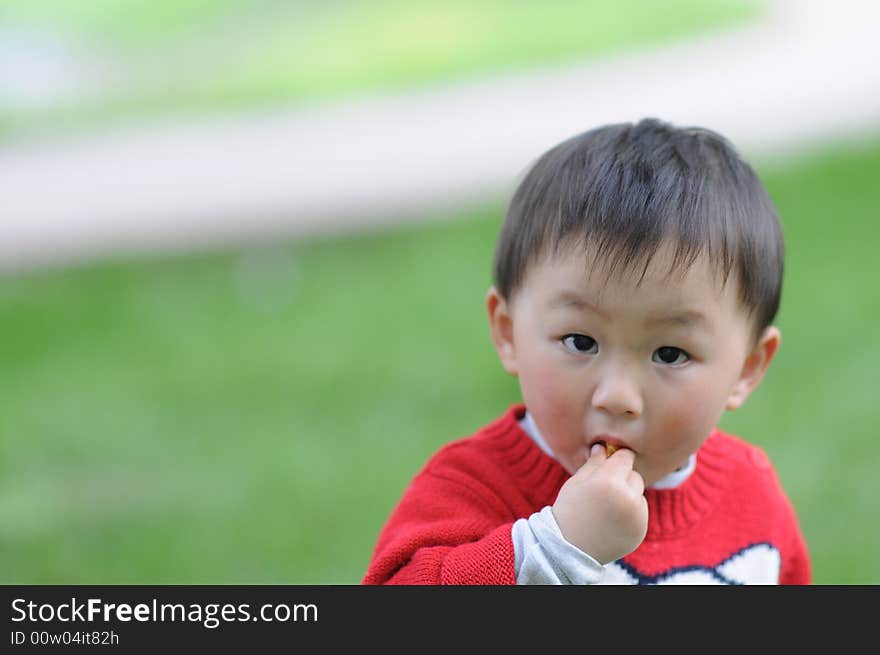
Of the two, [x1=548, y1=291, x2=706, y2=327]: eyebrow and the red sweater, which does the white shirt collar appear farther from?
[x1=548, y1=291, x2=706, y2=327]: eyebrow

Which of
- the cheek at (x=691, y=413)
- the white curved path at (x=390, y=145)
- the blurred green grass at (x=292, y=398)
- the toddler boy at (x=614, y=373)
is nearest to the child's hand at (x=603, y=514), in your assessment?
the toddler boy at (x=614, y=373)

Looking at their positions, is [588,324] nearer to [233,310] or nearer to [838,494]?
[838,494]

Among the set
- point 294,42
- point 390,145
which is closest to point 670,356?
point 390,145

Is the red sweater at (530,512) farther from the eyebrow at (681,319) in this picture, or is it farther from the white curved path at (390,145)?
the white curved path at (390,145)

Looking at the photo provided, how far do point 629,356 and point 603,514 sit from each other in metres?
0.22

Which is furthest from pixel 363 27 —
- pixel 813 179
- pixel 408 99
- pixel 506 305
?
pixel 506 305

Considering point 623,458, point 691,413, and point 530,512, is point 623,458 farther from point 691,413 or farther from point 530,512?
point 530,512

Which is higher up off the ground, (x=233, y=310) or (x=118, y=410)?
(x=233, y=310)

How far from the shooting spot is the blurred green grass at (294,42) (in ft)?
27.0

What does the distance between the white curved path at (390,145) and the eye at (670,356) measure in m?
4.27

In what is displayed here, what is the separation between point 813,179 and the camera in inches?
242

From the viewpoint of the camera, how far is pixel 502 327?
6.82ft

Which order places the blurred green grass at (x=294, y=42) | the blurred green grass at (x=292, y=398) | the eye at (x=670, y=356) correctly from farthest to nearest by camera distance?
the blurred green grass at (x=294, y=42) < the blurred green grass at (x=292, y=398) < the eye at (x=670, y=356)

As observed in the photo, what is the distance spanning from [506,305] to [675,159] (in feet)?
1.12
